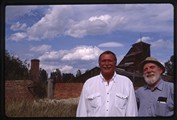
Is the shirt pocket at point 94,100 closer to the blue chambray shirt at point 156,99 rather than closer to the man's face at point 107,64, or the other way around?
the man's face at point 107,64

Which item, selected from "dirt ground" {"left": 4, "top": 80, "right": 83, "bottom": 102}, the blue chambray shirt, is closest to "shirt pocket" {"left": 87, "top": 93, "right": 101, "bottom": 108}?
"dirt ground" {"left": 4, "top": 80, "right": 83, "bottom": 102}

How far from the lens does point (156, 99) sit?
168 inches

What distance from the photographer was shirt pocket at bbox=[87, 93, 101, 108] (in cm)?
421

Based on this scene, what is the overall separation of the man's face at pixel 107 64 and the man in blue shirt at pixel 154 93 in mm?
316

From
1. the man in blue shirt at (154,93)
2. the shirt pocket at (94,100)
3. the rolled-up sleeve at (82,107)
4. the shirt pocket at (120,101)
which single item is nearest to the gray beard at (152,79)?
the man in blue shirt at (154,93)

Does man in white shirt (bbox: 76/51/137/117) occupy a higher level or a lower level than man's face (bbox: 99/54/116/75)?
lower

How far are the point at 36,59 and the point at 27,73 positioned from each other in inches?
7.4

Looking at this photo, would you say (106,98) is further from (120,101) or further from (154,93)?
(154,93)

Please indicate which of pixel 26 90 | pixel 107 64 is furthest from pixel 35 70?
pixel 107 64

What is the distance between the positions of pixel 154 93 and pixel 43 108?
1.27 m

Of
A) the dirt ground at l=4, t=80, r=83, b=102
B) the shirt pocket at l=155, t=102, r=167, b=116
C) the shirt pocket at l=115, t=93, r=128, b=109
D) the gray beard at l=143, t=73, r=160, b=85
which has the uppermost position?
the gray beard at l=143, t=73, r=160, b=85

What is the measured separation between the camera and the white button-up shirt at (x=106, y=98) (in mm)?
4203

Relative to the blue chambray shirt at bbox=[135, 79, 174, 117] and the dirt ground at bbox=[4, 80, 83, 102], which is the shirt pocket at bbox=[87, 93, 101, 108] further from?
the blue chambray shirt at bbox=[135, 79, 174, 117]

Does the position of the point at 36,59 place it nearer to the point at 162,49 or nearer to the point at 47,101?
the point at 47,101
